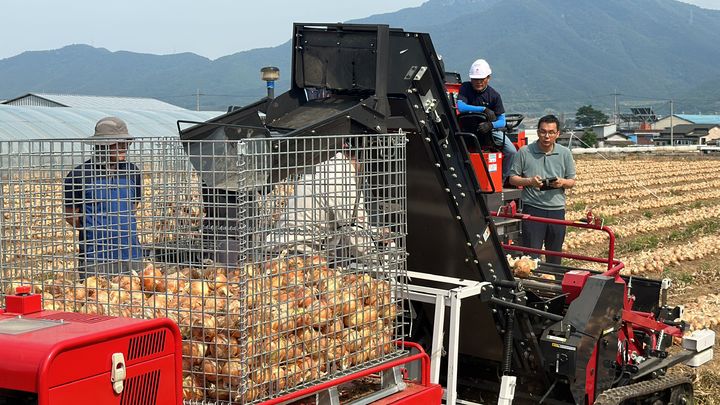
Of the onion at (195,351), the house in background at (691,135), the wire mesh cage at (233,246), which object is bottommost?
the onion at (195,351)

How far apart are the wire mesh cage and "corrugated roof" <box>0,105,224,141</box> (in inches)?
965

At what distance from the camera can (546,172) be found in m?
8.47

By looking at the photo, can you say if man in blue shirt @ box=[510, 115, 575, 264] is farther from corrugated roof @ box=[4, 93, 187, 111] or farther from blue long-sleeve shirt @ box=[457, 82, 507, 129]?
corrugated roof @ box=[4, 93, 187, 111]

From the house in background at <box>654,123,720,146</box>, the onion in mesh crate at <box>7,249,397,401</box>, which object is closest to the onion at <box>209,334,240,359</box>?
the onion in mesh crate at <box>7,249,397,401</box>

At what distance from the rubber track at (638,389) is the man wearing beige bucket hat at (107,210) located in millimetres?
3055

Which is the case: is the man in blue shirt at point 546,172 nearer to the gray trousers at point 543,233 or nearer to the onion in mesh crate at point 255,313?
the gray trousers at point 543,233

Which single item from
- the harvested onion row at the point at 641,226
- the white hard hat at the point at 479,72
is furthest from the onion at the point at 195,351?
the harvested onion row at the point at 641,226

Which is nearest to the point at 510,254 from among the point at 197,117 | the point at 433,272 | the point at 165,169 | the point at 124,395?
the point at 433,272

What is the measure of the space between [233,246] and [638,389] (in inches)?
130

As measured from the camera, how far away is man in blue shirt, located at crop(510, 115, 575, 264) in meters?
8.33

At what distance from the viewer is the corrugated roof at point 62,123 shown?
102ft

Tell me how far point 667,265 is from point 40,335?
14.1m

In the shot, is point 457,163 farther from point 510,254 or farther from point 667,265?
point 667,265

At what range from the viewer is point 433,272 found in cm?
556
